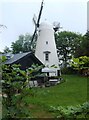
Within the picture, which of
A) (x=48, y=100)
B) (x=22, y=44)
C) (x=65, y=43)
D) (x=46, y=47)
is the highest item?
(x=22, y=44)

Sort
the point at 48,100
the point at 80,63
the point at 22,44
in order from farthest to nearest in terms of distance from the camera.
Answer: the point at 22,44 → the point at 48,100 → the point at 80,63

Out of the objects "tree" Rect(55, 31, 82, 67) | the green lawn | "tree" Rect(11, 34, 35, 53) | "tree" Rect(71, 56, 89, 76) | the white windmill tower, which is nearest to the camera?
"tree" Rect(71, 56, 89, 76)

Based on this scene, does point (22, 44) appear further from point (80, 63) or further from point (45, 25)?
point (80, 63)

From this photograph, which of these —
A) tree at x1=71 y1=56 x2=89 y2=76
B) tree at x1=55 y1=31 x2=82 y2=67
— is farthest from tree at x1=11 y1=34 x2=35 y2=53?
tree at x1=71 y1=56 x2=89 y2=76

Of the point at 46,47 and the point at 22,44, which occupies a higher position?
the point at 22,44

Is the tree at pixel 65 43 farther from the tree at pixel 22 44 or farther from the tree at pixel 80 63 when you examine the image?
the tree at pixel 80 63

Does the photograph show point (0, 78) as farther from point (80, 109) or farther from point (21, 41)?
point (21, 41)

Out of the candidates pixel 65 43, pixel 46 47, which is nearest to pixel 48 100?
pixel 46 47

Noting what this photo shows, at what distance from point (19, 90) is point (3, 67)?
1.15ft

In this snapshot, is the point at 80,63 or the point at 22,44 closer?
the point at 80,63

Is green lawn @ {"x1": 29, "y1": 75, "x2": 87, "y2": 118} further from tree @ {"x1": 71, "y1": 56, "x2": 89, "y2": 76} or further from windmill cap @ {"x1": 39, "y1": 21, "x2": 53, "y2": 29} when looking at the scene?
windmill cap @ {"x1": 39, "y1": 21, "x2": 53, "y2": 29}

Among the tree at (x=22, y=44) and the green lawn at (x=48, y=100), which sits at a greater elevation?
the tree at (x=22, y=44)

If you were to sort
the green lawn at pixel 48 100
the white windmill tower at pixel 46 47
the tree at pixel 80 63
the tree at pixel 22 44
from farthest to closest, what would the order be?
1. the tree at pixel 22 44
2. the white windmill tower at pixel 46 47
3. the green lawn at pixel 48 100
4. the tree at pixel 80 63

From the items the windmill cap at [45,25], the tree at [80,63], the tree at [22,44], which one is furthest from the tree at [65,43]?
the tree at [80,63]
